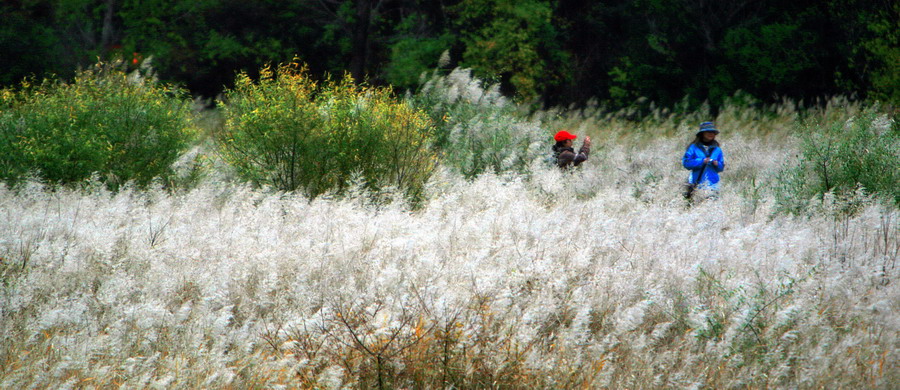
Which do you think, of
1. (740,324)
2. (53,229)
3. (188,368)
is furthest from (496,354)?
(53,229)

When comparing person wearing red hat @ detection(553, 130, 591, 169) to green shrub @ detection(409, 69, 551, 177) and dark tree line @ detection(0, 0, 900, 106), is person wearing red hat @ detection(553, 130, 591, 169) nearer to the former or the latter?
green shrub @ detection(409, 69, 551, 177)

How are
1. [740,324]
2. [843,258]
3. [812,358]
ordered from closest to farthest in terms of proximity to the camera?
[812,358]
[740,324]
[843,258]

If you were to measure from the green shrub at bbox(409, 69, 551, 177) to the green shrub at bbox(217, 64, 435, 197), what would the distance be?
1129 millimetres

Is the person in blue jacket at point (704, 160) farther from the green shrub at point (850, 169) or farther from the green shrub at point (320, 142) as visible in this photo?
the green shrub at point (320, 142)

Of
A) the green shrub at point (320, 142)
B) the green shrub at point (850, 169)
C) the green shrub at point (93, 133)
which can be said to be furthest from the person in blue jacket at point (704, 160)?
the green shrub at point (93, 133)

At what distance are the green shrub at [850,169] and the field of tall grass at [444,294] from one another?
36 cm

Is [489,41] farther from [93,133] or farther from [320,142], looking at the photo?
[93,133]

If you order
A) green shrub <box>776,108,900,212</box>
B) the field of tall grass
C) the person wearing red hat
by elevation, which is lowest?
the field of tall grass

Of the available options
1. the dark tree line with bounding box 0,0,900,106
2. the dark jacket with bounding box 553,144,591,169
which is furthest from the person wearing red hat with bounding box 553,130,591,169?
the dark tree line with bounding box 0,0,900,106

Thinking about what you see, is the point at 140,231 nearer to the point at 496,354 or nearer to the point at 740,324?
the point at 496,354

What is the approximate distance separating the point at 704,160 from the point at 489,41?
48.5ft

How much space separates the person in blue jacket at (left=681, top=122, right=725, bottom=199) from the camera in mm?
7821

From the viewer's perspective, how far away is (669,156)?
37.4ft

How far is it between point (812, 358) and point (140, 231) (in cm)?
478
